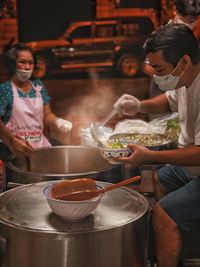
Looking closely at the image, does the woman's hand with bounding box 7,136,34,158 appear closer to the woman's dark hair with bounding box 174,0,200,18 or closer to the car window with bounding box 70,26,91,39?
the woman's dark hair with bounding box 174,0,200,18

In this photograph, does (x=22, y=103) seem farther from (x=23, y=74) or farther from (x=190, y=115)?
(x=190, y=115)

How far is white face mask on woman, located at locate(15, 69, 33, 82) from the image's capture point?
437 centimetres

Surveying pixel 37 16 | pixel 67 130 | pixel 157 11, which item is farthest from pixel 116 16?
pixel 67 130

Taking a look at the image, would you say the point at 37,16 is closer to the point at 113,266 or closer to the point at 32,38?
the point at 32,38

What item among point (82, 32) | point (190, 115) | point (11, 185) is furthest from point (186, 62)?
point (82, 32)

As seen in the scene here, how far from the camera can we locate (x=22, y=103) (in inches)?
173

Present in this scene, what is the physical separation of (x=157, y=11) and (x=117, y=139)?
4.94 metres

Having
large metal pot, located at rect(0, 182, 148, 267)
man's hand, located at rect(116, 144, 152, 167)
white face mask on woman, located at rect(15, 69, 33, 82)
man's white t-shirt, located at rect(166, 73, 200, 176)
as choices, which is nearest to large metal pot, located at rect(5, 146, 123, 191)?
man's hand, located at rect(116, 144, 152, 167)

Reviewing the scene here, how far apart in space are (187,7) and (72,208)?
2511mm

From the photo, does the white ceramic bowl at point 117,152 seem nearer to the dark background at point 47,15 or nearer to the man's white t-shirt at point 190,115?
the man's white t-shirt at point 190,115

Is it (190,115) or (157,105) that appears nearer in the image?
(190,115)

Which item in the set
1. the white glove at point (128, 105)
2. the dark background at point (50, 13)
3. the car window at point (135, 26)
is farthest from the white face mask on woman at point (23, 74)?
the car window at point (135, 26)

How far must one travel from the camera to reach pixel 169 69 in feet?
9.08

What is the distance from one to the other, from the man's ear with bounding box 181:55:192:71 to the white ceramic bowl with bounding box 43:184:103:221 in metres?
1.04
